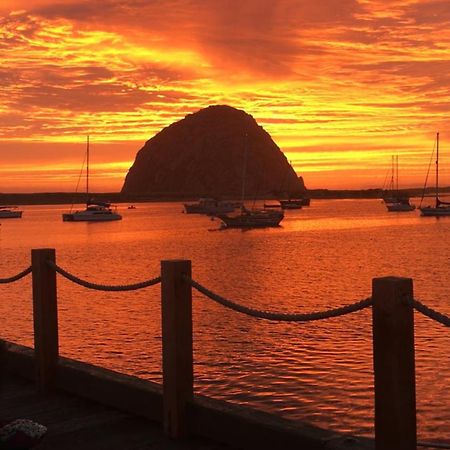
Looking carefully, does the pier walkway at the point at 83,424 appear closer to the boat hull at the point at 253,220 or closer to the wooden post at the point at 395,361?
the wooden post at the point at 395,361

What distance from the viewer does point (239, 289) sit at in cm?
3475

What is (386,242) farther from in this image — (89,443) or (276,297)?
(89,443)

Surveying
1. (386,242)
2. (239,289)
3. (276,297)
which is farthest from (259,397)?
(386,242)

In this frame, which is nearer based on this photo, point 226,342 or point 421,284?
point 226,342

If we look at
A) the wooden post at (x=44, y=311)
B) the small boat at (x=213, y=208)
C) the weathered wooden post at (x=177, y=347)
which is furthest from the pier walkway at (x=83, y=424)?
the small boat at (x=213, y=208)

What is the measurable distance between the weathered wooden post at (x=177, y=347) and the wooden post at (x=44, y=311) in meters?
2.03

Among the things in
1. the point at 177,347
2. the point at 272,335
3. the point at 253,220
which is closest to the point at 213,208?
the point at 253,220

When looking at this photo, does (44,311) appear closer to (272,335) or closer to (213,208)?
(272,335)

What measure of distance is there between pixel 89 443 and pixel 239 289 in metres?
29.0

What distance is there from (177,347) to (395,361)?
6.98ft

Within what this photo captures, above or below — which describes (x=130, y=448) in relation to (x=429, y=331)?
above

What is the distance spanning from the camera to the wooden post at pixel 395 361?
4.38 metres

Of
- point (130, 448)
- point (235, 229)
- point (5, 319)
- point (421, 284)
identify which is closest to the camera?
point (130, 448)

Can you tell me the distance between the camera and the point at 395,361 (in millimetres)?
4406
